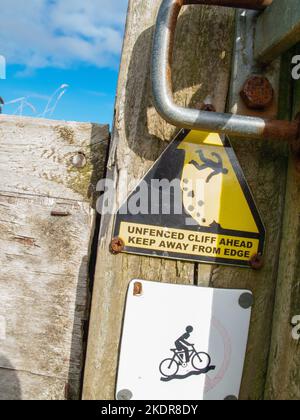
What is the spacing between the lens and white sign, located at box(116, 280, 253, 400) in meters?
1.17

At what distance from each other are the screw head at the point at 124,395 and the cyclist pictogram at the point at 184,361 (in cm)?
11

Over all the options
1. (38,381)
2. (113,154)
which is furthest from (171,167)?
(38,381)

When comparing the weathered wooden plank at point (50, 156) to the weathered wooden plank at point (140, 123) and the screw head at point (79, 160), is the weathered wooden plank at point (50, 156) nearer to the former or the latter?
the screw head at point (79, 160)

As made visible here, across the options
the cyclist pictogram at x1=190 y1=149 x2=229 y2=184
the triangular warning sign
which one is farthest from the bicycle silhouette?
the cyclist pictogram at x1=190 y1=149 x2=229 y2=184

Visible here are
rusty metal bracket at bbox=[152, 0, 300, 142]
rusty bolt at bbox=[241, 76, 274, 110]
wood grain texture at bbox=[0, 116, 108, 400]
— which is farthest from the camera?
wood grain texture at bbox=[0, 116, 108, 400]

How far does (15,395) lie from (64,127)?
2.92 feet

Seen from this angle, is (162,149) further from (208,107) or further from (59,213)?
(59,213)

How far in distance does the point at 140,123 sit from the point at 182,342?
0.66 metres

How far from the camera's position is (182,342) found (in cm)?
117

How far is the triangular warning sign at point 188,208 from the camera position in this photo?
46.5 inches

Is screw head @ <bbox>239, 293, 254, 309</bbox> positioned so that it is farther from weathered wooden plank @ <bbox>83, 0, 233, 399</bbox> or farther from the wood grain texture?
the wood grain texture

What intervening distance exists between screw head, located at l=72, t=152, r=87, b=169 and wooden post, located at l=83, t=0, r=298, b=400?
0.44ft

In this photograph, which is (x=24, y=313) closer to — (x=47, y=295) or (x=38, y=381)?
(x=47, y=295)

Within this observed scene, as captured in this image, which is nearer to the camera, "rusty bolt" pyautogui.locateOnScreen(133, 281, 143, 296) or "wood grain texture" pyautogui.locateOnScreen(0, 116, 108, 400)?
"rusty bolt" pyautogui.locateOnScreen(133, 281, 143, 296)
